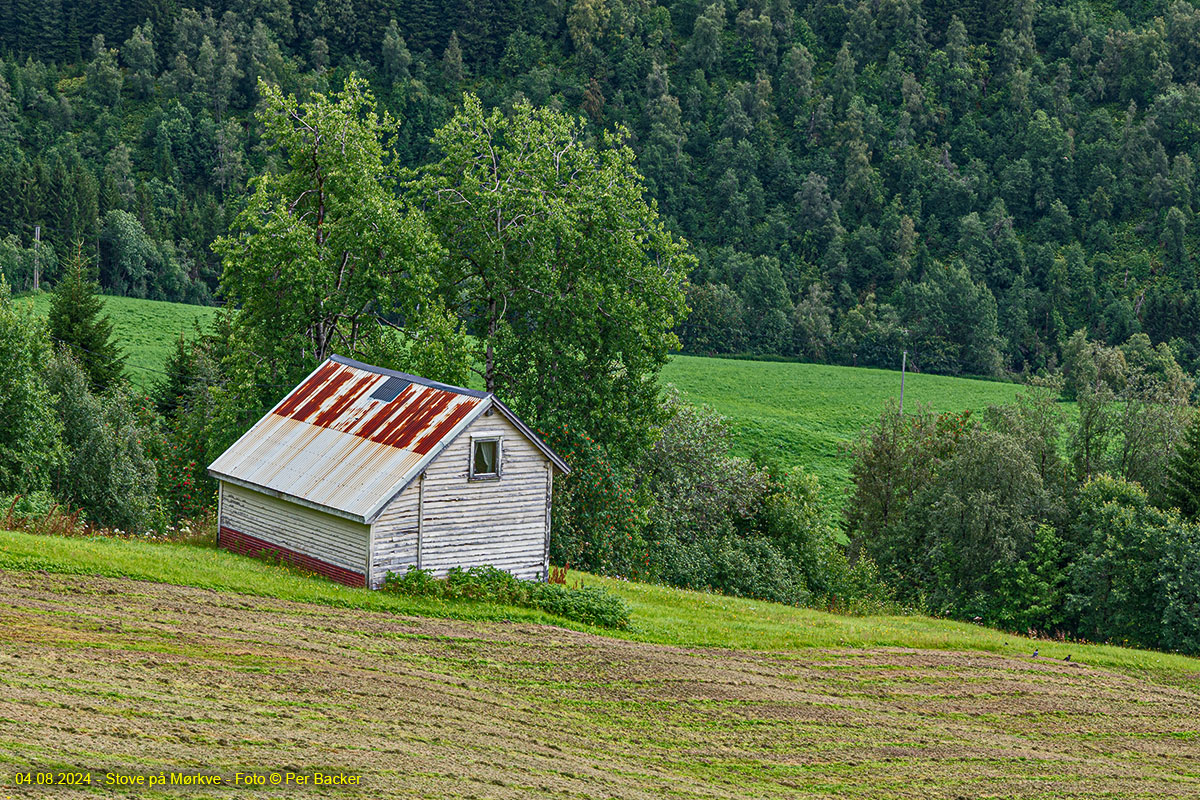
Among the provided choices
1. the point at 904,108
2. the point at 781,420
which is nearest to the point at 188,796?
the point at 781,420

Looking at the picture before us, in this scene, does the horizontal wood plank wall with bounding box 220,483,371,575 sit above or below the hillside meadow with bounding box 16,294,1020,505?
below

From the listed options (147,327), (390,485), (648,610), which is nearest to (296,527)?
(390,485)

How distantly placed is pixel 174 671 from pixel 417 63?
176329 millimetres

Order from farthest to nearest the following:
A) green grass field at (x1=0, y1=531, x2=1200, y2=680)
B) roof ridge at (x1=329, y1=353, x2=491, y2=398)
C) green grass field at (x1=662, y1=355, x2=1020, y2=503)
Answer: green grass field at (x1=662, y1=355, x2=1020, y2=503) → roof ridge at (x1=329, y1=353, x2=491, y2=398) → green grass field at (x1=0, y1=531, x2=1200, y2=680)

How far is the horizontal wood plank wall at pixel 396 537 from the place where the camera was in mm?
28438

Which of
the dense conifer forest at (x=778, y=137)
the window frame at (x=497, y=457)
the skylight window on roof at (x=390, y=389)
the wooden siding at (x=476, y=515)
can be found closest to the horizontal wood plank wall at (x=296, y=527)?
the wooden siding at (x=476, y=515)

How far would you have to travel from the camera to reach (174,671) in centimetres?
2028

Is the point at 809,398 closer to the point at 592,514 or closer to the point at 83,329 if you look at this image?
the point at 83,329

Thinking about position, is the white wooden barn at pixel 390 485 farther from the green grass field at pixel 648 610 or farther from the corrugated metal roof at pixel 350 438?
the green grass field at pixel 648 610

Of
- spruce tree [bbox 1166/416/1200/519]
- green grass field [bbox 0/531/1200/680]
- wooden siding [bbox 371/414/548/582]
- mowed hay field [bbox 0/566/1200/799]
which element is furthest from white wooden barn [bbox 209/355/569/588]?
spruce tree [bbox 1166/416/1200/519]

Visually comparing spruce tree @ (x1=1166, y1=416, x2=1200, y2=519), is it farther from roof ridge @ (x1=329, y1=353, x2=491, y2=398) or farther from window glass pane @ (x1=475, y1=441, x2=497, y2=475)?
window glass pane @ (x1=475, y1=441, x2=497, y2=475)

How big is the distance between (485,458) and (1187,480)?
3175 cm

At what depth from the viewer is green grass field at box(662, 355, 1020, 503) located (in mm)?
81375

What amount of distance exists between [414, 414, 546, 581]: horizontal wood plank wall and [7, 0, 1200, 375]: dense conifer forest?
98.7m
